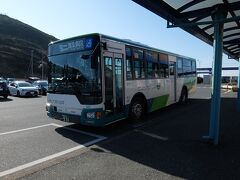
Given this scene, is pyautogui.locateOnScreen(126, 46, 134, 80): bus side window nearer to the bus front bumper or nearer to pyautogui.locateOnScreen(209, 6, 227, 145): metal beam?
the bus front bumper

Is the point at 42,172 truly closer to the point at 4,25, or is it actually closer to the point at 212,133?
the point at 212,133

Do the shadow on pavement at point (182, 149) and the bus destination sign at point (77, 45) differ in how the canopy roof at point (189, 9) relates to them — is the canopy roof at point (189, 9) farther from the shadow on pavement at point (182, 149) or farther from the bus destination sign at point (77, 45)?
the shadow on pavement at point (182, 149)

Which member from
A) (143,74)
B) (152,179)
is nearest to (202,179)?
(152,179)

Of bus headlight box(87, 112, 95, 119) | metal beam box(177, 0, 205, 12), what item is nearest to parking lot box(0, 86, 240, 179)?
bus headlight box(87, 112, 95, 119)

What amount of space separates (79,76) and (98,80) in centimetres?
67

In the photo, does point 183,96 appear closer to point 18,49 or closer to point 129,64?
point 129,64

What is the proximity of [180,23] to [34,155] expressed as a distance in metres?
5.12

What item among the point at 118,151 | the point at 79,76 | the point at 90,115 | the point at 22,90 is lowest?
the point at 118,151

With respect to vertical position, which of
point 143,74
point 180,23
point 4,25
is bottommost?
point 143,74

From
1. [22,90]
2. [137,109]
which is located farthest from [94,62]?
[22,90]

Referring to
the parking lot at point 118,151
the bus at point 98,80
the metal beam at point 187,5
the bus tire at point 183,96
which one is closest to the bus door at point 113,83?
the bus at point 98,80

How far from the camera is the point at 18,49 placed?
95.4 meters

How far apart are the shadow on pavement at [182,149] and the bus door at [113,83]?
891 mm

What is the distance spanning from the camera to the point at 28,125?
33.2 ft
